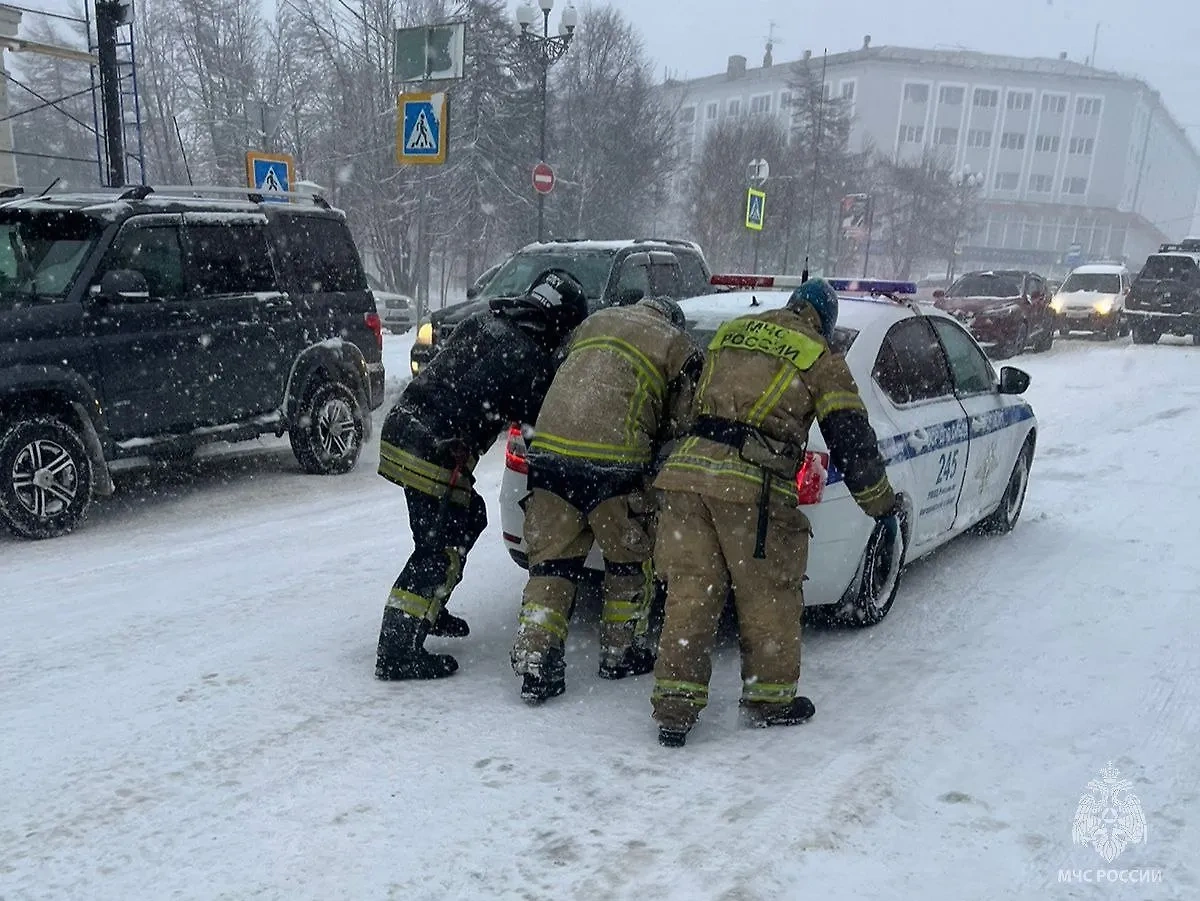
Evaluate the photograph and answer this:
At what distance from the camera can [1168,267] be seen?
2050 centimetres

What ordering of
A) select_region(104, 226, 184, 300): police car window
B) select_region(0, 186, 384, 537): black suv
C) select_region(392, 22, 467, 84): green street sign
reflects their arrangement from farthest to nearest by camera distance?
1. select_region(392, 22, 467, 84): green street sign
2. select_region(104, 226, 184, 300): police car window
3. select_region(0, 186, 384, 537): black suv

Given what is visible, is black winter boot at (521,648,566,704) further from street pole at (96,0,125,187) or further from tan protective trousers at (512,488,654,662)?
street pole at (96,0,125,187)

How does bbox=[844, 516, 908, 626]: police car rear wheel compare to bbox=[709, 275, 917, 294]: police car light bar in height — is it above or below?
below

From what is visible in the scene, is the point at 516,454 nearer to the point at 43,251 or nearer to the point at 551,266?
the point at 43,251

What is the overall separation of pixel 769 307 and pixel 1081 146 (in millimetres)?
108714

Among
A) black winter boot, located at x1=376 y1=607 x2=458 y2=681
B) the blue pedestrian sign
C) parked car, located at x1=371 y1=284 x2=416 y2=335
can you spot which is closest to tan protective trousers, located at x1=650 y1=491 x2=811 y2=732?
black winter boot, located at x1=376 y1=607 x2=458 y2=681

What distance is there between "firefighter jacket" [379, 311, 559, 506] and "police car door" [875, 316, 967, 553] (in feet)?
5.68

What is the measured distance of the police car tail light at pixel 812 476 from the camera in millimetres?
4121

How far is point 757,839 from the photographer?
9.59 ft

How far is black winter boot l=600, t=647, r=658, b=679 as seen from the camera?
4121 millimetres

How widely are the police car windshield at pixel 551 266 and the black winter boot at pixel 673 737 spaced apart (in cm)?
683

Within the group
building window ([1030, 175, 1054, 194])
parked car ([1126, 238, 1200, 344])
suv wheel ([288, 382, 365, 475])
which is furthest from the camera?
building window ([1030, 175, 1054, 194])

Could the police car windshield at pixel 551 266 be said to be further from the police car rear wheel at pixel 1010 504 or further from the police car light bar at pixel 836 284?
the police car rear wheel at pixel 1010 504

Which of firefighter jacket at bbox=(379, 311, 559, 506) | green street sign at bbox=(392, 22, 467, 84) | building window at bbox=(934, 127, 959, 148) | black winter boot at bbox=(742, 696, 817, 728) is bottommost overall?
black winter boot at bbox=(742, 696, 817, 728)
